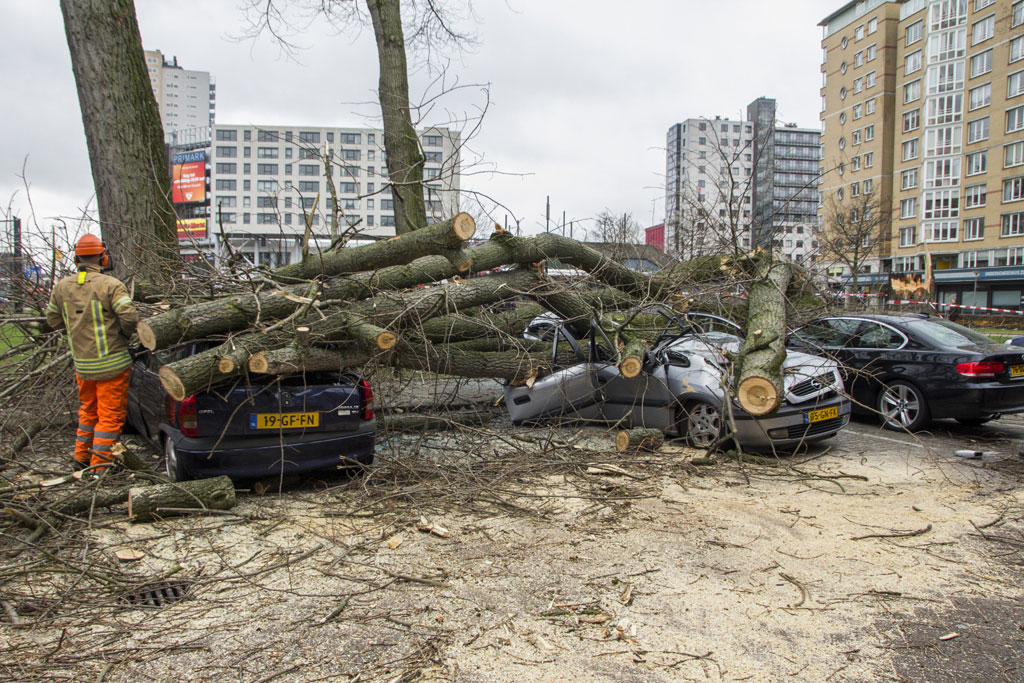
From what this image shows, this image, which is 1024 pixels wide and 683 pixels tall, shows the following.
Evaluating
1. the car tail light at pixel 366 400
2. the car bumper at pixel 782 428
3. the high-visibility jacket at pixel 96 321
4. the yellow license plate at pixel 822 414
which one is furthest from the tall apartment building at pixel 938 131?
the high-visibility jacket at pixel 96 321

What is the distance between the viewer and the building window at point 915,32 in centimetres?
5543

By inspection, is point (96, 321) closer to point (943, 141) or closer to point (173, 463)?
point (173, 463)

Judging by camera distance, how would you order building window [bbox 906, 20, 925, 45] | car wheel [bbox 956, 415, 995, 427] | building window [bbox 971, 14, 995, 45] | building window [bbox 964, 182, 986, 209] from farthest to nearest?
building window [bbox 906, 20, 925, 45] < building window [bbox 964, 182, 986, 209] < building window [bbox 971, 14, 995, 45] < car wheel [bbox 956, 415, 995, 427]

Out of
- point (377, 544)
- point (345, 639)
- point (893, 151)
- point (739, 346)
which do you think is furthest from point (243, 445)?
point (893, 151)

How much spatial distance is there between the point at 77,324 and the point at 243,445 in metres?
1.86

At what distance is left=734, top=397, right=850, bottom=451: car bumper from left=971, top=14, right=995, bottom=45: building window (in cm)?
5635

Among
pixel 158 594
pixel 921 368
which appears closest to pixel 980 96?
pixel 921 368

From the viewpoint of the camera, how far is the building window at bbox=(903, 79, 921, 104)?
2197 inches

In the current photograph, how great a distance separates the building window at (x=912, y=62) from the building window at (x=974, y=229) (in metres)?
15.2

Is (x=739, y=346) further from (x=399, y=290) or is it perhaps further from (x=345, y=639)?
(x=345, y=639)

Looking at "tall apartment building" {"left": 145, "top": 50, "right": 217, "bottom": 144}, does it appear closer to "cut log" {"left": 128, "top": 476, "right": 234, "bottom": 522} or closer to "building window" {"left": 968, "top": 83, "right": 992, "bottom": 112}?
"building window" {"left": 968, "top": 83, "right": 992, "bottom": 112}

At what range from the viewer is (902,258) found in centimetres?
5578

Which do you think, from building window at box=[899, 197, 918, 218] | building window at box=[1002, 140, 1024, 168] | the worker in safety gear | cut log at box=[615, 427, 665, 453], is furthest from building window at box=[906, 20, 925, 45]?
the worker in safety gear

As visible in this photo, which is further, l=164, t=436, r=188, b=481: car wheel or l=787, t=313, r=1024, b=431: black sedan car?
l=787, t=313, r=1024, b=431: black sedan car
